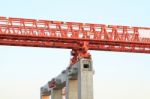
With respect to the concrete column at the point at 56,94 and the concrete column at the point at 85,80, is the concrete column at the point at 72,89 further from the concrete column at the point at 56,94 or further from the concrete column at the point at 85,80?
the concrete column at the point at 56,94

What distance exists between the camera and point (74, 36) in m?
48.3

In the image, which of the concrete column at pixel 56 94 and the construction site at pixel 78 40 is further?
the concrete column at pixel 56 94

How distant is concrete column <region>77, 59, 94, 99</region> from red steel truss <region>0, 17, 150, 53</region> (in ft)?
12.8

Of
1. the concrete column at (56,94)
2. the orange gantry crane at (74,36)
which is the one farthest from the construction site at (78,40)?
the concrete column at (56,94)

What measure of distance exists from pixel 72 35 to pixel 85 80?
6416 mm

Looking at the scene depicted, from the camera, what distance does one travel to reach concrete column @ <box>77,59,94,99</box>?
45219 mm

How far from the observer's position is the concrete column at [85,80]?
45.2 metres

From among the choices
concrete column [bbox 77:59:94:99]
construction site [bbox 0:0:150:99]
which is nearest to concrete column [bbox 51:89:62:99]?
construction site [bbox 0:0:150:99]

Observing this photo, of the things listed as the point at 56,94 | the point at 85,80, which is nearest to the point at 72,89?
the point at 85,80

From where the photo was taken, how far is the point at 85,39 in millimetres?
48656

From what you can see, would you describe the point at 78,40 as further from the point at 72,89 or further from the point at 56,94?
the point at 56,94

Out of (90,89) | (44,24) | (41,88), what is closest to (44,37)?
(44,24)

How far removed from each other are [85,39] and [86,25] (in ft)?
6.40

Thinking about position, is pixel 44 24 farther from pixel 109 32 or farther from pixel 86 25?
pixel 109 32
